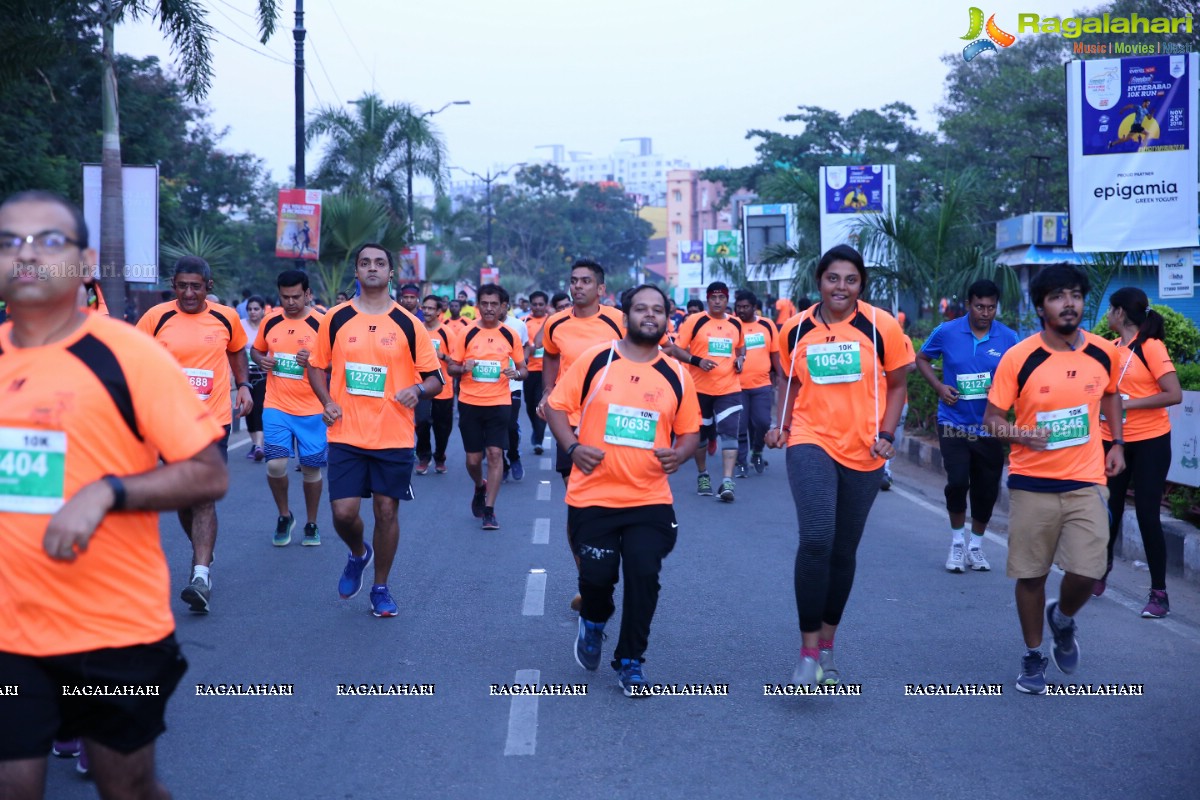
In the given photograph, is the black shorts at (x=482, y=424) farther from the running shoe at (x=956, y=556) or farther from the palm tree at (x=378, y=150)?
the palm tree at (x=378, y=150)

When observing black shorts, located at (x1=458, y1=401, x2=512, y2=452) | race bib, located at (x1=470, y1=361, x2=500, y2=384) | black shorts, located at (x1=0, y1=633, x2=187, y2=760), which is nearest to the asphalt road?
black shorts, located at (x1=0, y1=633, x2=187, y2=760)

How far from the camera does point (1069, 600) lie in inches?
235

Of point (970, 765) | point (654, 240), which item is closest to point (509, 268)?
point (654, 240)

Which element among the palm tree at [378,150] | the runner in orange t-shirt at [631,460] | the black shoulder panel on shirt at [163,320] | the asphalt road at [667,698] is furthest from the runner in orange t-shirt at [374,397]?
the palm tree at [378,150]

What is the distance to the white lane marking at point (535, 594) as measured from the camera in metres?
7.71

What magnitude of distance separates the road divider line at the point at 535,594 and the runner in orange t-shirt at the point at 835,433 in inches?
86.3

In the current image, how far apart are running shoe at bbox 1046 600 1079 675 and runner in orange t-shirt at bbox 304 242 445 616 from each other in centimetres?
353

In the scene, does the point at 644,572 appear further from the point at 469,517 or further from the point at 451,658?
the point at 469,517

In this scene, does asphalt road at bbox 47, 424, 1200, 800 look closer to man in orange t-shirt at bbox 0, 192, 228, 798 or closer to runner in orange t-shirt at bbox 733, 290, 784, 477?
man in orange t-shirt at bbox 0, 192, 228, 798

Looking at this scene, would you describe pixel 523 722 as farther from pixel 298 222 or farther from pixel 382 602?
pixel 298 222

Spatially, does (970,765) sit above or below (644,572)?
below

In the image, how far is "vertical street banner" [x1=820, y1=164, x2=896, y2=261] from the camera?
23094mm

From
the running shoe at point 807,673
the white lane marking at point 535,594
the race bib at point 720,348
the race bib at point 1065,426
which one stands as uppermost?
the race bib at point 720,348

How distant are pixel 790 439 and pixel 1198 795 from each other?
229 centimetres
